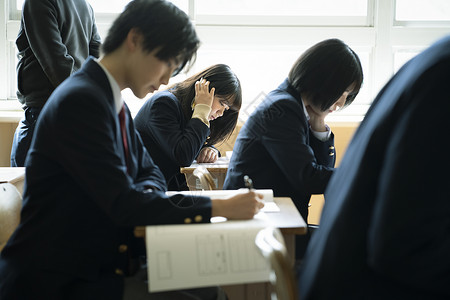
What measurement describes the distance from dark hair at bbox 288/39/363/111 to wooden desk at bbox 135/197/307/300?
0.45 m

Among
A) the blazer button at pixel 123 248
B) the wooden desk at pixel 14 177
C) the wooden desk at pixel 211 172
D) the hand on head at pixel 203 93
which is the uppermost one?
the hand on head at pixel 203 93

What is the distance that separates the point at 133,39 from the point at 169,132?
0.95 meters

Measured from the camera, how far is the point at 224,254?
41.1 inches

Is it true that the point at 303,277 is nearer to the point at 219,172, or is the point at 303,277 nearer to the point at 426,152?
the point at 426,152

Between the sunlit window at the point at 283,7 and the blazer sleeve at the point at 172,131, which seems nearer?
the blazer sleeve at the point at 172,131

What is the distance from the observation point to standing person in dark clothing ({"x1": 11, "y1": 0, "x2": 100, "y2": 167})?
8.08 feet

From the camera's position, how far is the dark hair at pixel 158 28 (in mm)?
1160

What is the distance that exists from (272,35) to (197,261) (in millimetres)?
2912

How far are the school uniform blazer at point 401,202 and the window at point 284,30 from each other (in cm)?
293

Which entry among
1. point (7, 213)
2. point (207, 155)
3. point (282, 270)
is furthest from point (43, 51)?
point (282, 270)

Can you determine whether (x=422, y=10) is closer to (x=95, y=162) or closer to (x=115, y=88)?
(x=115, y=88)

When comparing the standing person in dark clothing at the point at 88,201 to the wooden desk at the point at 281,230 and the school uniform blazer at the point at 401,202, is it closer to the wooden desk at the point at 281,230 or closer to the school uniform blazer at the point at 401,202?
the wooden desk at the point at 281,230

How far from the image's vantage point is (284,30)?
145 inches

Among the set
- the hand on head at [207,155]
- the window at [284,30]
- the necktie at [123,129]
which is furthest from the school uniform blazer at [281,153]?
the window at [284,30]
